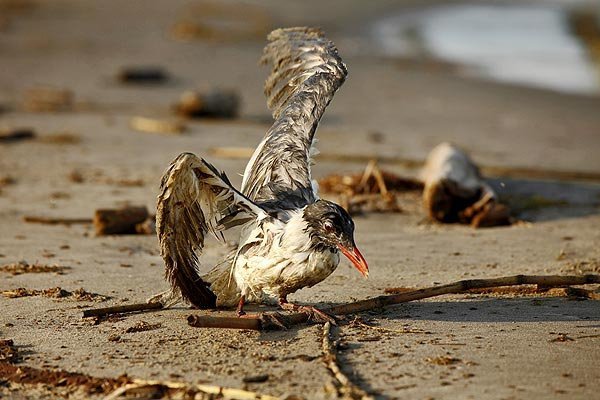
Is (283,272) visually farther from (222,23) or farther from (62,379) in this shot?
(222,23)

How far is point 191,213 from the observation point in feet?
18.8

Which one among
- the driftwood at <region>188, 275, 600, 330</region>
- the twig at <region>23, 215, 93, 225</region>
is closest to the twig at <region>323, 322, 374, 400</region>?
the driftwood at <region>188, 275, 600, 330</region>

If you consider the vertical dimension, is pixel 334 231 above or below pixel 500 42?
below

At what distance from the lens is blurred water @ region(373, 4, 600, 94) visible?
16906mm

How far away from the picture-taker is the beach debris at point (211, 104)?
40.0 ft

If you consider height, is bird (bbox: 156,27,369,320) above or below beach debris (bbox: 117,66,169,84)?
below

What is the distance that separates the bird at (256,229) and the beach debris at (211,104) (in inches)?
222

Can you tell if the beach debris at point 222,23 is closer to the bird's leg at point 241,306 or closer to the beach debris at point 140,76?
the beach debris at point 140,76

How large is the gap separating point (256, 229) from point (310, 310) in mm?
547

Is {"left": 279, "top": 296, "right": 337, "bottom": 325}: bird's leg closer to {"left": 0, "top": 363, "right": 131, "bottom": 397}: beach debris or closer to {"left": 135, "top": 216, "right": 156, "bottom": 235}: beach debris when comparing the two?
{"left": 0, "top": 363, "right": 131, "bottom": 397}: beach debris

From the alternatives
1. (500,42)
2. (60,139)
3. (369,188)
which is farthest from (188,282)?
(500,42)

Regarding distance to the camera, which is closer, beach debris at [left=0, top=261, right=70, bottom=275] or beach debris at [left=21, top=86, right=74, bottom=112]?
beach debris at [left=0, top=261, right=70, bottom=275]

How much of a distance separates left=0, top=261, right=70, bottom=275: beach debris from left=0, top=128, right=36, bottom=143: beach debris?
14.0ft

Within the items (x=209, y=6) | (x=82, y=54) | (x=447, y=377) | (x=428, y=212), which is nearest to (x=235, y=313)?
(x=447, y=377)
